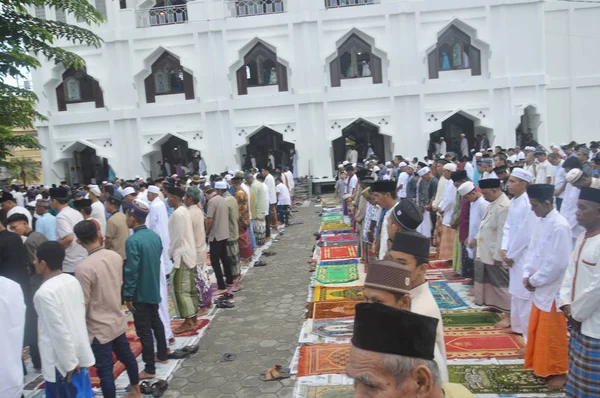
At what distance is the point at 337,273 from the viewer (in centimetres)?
→ 841

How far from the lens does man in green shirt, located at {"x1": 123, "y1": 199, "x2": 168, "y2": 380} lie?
4637 millimetres

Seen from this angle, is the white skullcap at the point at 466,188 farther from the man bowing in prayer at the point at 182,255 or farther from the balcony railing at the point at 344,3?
the balcony railing at the point at 344,3

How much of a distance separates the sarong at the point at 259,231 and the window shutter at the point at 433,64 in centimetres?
1302

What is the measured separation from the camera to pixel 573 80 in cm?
2189

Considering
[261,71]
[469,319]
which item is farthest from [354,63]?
[469,319]

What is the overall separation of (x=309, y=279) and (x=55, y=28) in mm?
7272

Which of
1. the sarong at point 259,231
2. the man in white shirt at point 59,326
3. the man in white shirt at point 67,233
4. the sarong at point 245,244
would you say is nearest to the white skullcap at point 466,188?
the sarong at point 245,244

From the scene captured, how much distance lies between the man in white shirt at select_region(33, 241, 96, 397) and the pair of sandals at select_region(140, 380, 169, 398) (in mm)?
1063

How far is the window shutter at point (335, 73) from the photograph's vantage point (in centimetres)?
2095

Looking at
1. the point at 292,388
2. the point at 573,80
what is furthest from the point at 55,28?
the point at 573,80

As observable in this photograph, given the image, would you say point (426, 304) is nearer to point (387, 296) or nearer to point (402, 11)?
point (387, 296)

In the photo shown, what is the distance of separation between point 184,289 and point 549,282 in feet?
13.4

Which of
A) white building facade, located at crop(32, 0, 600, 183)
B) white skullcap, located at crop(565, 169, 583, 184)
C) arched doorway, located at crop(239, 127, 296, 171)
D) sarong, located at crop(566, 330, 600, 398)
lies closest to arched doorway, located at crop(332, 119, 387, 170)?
white building facade, located at crop(32, 0, 600, 183)

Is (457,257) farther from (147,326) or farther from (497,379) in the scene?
(147,326)
